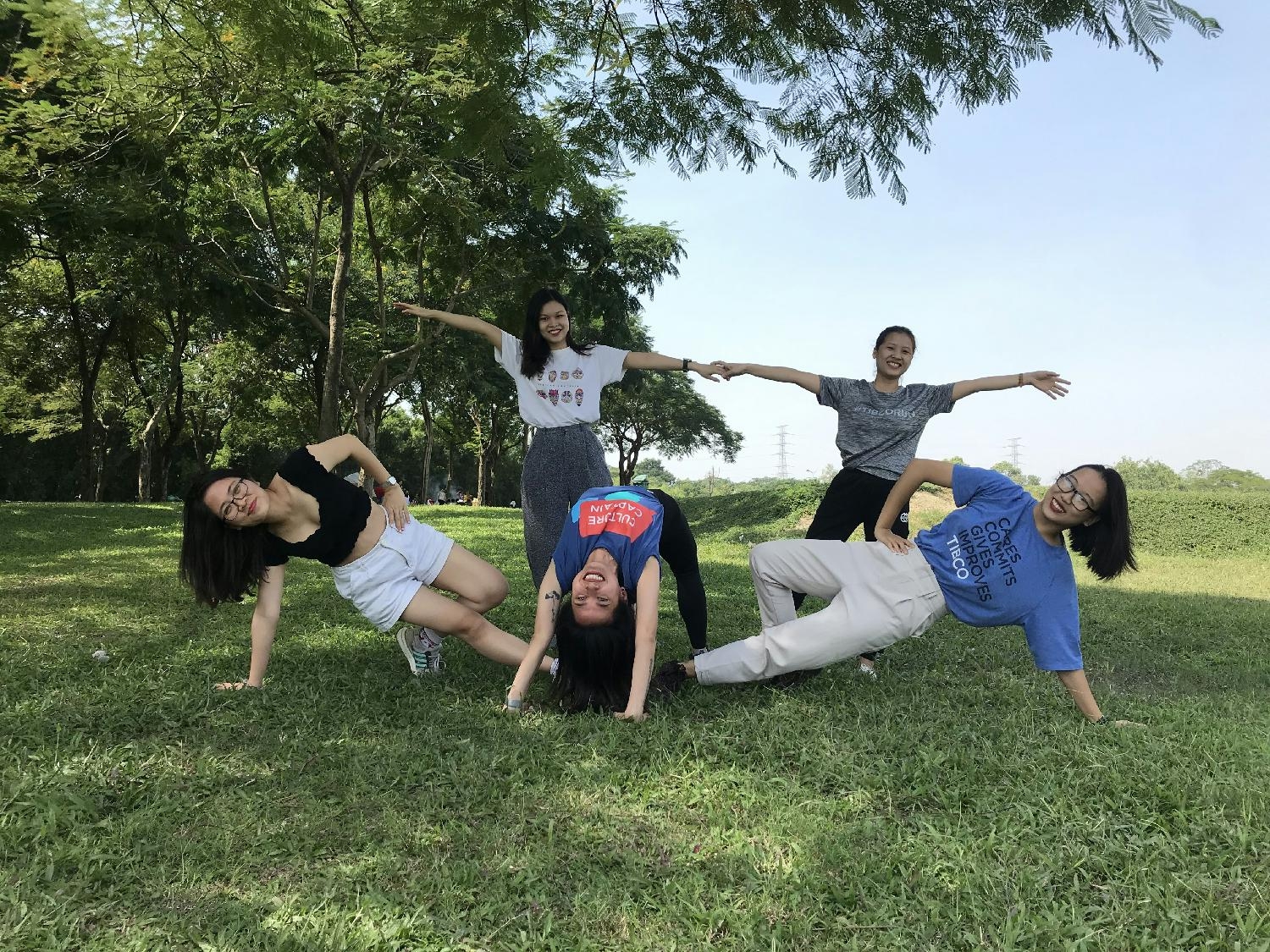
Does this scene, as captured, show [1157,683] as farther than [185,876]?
Yes

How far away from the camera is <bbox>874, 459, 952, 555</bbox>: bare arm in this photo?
392 cm

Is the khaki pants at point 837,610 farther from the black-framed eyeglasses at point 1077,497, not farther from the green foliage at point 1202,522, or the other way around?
the green foliage at point 1202,522

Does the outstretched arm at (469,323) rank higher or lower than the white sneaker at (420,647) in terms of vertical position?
higher

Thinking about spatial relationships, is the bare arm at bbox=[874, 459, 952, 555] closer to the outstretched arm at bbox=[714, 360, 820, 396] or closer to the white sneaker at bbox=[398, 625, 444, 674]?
the outstretched arm at bbox=[714, 360, 820, 396]

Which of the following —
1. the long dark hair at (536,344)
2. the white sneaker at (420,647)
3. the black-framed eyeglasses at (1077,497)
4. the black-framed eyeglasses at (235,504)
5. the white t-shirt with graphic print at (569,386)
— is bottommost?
the white sneaker at (420,647)

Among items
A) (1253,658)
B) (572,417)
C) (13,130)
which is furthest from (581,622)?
(13,130)

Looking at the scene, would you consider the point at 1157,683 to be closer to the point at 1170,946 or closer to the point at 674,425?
the point at 1170,946

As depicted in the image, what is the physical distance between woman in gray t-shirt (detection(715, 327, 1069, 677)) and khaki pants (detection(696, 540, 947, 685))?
589mm

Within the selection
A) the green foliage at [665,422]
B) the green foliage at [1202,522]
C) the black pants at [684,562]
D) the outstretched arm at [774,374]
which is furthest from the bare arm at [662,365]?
the green foliage at [665,422]

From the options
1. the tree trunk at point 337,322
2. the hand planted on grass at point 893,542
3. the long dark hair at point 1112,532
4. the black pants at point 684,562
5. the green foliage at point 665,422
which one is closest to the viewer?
the long dark hair at point 1112,532

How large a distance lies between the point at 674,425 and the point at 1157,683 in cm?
3266

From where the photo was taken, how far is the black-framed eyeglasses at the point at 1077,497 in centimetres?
346

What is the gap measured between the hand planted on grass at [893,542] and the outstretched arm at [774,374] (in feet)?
3.68

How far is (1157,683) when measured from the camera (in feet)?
16.0
